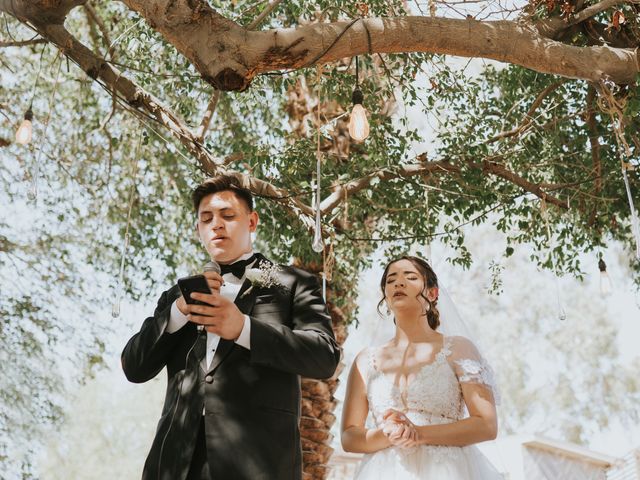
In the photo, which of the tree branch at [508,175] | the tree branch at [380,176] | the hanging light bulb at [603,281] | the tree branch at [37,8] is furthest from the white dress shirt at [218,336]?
the hanging light bulb at [603,281]

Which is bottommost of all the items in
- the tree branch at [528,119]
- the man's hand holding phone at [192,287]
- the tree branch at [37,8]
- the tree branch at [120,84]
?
the man's hand holding phone at [192,287]

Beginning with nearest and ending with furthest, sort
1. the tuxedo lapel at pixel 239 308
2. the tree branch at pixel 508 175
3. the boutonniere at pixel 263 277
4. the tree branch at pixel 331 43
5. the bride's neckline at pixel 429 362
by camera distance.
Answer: the tuxedo lapel at pixel 239 308 → the boutonniere at pixel 263 277 → the tree branch at pixel 331 43 → the bride's neckline at pixel 429 362 → the tree branch at pixel 508 175

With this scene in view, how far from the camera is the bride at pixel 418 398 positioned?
3.69 meters

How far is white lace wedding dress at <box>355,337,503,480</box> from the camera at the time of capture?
3.71m

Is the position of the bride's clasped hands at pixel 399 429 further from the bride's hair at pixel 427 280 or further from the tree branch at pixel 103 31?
the tree branch at pixel 103 31

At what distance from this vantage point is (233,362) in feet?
8.66

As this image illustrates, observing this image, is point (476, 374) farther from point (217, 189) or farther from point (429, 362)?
point (217, 189)

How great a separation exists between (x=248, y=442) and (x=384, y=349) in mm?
1761

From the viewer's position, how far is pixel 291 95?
7.57 m

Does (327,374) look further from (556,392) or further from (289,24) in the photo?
(556,392)

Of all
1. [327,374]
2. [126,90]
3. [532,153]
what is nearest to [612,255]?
[532,153]

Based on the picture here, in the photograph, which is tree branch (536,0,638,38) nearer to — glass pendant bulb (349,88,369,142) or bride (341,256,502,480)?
glass pendant bulb (349,88,369,142)

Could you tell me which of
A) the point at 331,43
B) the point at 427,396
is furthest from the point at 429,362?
the point at 331,43

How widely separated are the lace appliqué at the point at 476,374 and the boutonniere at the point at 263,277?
1406mm
